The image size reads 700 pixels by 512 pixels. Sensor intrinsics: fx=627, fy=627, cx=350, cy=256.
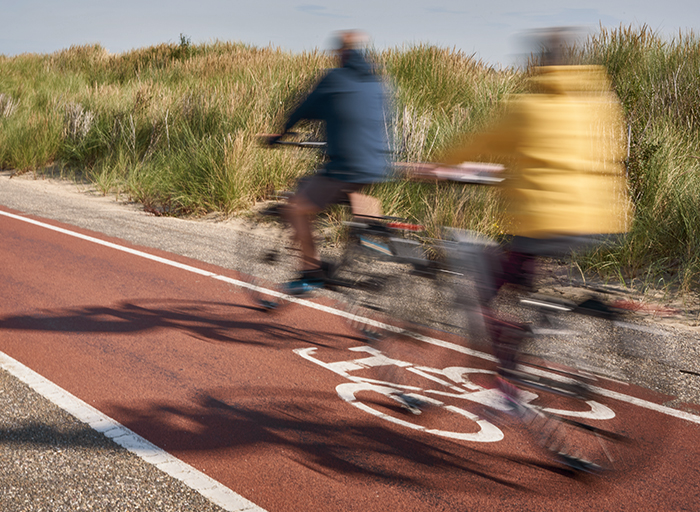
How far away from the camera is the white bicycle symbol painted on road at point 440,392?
3.81 meters

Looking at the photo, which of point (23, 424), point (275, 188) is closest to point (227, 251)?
point (275, 188)

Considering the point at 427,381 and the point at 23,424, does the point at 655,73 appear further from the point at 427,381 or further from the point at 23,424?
the point at 23,424

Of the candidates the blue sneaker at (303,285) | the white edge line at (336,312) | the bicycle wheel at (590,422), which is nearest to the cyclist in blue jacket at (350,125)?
the blue sneaker at (303,285)

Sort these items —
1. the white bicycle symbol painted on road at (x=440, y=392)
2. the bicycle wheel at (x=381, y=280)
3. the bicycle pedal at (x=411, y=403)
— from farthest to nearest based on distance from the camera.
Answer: the bicycle wheel at (x=381, y=280) < the bicycle pedal at (x=411, y=403) < the white bicycle symbol painted on road at (x=440, y=392)

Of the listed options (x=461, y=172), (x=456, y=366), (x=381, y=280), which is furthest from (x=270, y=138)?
(x=456, y=366)

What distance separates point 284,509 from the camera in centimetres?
294

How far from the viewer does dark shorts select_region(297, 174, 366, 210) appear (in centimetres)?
496

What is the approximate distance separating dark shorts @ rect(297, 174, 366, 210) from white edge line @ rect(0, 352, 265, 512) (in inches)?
90.2

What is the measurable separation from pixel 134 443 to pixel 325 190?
2.45m

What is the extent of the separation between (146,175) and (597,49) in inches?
374

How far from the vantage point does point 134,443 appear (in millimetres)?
3420

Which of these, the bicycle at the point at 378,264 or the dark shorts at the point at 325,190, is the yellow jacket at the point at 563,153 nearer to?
the bicycle at the point at 378,264

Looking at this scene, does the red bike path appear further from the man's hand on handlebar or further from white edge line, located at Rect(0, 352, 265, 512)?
the man's hand on handlebar

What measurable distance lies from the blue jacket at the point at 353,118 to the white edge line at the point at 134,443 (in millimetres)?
2453
